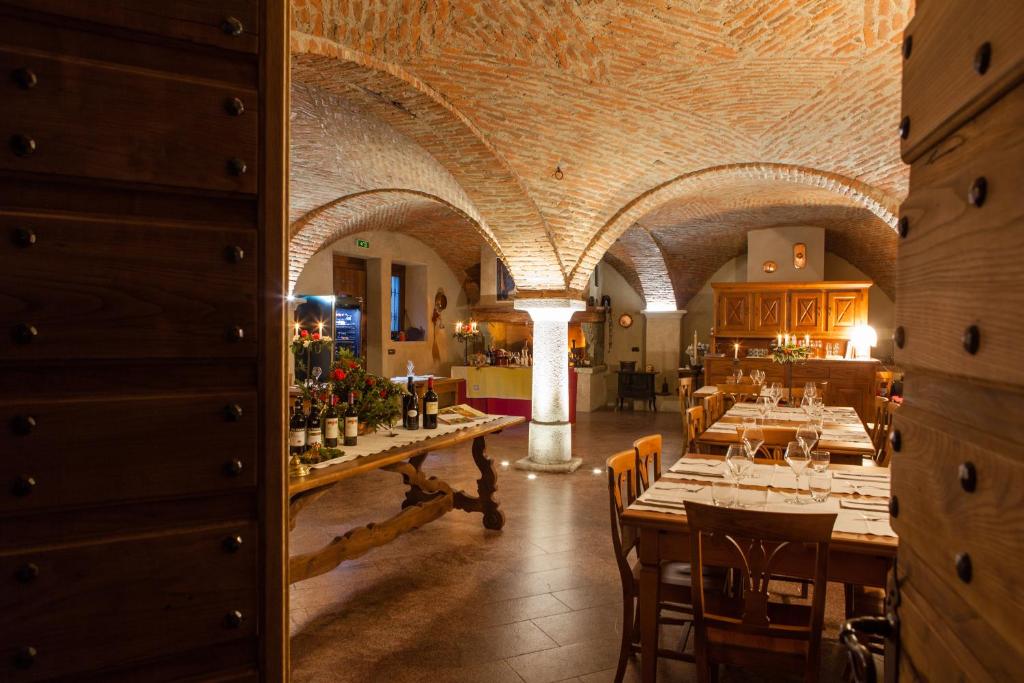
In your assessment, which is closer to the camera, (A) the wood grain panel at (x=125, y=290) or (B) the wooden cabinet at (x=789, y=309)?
(A) the wood grain panel at (x=125, y=290)

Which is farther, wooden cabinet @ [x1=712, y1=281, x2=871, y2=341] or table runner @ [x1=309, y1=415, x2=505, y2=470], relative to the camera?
wooden cabinet @ [x1=712, y1=281, x2=871, y2=341]

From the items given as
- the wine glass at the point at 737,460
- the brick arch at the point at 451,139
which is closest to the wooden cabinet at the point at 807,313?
the brick arch at the point at 451,139

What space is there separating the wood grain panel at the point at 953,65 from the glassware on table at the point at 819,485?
1.94 metres

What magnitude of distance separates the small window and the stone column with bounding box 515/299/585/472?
6167mm

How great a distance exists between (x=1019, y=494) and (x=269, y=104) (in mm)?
1625

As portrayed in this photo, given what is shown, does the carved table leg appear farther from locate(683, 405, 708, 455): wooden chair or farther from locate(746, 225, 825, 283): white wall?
locate(746, 225, 825, 283): white wall

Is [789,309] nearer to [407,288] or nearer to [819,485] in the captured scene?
[407,288]

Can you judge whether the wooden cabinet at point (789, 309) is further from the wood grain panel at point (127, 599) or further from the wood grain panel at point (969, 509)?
the wood grain panel at point (127, 599)

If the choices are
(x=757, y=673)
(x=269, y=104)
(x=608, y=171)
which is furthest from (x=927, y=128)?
(x=608, y=171)

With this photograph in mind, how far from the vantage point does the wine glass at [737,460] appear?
2.82 m

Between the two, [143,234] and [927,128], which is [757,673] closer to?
[927,128]

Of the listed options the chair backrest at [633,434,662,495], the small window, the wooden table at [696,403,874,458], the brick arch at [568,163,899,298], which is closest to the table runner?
the chair backrest at [633,434,662,495]

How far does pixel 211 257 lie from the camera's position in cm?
156

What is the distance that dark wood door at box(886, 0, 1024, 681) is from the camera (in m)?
0.80
